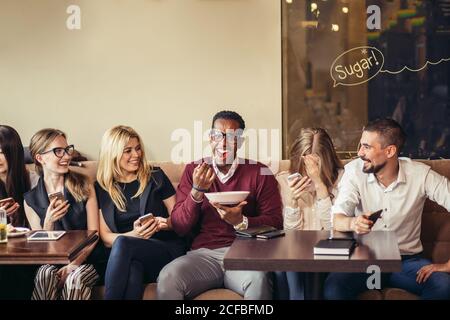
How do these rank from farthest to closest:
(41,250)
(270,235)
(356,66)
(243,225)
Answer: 1. (356,66)
2. (243,225)
3. (270,235)
4. (41,250)

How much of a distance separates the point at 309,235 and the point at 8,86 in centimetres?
219

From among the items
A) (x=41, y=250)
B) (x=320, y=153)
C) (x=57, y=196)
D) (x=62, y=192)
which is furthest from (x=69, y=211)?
(x=320, y=153)

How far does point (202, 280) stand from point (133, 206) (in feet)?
1.88

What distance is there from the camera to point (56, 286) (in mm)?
3227

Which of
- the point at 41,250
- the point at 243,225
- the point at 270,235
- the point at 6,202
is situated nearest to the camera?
the point at 41,250

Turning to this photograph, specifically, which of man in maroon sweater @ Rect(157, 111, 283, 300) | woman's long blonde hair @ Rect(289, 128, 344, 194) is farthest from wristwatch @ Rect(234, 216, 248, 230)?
woman's long blonde hair @ Rect(289, 128, 344, 194)

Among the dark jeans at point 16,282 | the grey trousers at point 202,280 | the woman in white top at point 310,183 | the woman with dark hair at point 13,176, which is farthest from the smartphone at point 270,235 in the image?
the woman with dark hair at point 13,176

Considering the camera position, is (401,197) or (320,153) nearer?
(401,197)

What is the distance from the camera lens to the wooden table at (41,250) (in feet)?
9.14

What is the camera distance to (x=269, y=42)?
13.5ft

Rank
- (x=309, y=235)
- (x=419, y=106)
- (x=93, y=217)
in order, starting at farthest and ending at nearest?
1. (x=419, y=106)
2. (x=93, y=217)
3. (x=309, y=235)

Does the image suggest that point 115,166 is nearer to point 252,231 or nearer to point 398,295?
point 252,231
